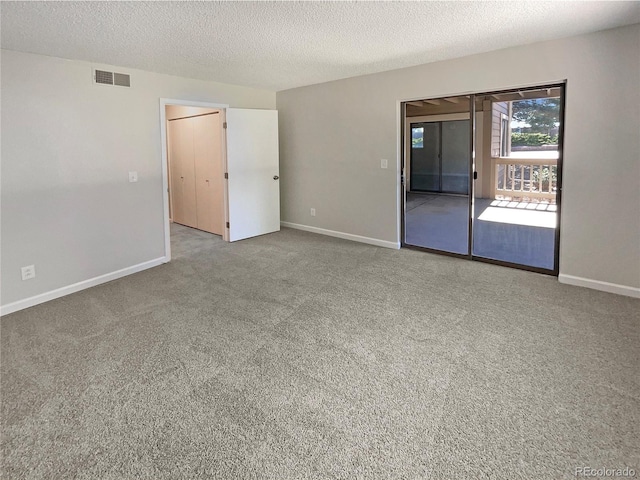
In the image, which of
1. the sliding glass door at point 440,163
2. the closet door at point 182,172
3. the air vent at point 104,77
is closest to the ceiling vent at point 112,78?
the air vent at point 104,77

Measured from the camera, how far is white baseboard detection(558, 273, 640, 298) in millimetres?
3439

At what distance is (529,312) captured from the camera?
314 centimetres

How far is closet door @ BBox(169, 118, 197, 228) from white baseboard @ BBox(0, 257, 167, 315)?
2148 millimetres

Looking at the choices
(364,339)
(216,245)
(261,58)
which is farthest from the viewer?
(216,245)

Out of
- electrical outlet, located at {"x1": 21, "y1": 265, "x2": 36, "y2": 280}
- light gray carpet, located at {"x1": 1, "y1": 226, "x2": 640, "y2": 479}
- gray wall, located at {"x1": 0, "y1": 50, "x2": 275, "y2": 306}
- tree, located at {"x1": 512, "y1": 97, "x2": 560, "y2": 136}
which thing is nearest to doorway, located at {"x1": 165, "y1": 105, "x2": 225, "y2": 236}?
gray wall, located at {"x1": 0, "y1": 50, "x2": 275, "y2": 306}

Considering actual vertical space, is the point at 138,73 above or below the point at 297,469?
above

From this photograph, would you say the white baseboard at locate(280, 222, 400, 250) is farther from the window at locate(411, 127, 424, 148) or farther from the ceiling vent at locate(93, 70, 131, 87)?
the window at locate(411, 127, 424, 148)

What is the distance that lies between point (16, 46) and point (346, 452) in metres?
4.01

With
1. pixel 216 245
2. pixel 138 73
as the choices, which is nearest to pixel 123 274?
pixel 216 245

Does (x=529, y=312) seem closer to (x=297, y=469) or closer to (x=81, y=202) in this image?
(x=297, y=469)

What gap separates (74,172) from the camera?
377 centimetres

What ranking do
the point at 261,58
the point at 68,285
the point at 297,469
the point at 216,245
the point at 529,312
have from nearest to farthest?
the point at 297,469 → the point at 529,312 → the point at 68,285 → the point at 261,58 → the point at 216,245

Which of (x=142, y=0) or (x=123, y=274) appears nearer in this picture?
(x=142, y=0)

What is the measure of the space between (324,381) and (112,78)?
150 inches
